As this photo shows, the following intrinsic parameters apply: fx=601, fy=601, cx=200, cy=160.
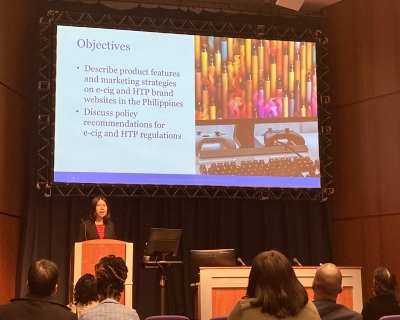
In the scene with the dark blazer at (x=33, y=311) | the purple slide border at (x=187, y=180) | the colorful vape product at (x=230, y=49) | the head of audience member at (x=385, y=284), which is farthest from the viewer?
the colorful vape product at (x=230, y=49)

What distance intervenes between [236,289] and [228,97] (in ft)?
8.50

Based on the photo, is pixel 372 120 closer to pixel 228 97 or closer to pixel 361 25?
pixel 361 25

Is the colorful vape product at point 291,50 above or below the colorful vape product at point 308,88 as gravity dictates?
above

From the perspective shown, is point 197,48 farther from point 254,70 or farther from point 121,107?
point 121,107

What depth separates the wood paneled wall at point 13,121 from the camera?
244 inches

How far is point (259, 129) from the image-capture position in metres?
7.16

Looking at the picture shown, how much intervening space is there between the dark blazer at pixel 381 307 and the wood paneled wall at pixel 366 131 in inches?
105

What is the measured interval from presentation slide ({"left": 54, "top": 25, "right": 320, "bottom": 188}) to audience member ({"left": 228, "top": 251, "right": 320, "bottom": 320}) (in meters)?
4.57

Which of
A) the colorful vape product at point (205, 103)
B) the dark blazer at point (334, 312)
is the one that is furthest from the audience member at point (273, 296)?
the colorful vape product at point (205, 103)

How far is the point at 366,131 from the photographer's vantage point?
7184 mm

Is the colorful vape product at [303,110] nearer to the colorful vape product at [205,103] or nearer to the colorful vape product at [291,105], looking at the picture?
the colorful vape product at [291,105]

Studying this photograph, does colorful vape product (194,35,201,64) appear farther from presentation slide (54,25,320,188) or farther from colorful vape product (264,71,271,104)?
colorful vape product (264,71,271,104)

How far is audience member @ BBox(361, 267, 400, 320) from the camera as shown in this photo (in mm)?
3984

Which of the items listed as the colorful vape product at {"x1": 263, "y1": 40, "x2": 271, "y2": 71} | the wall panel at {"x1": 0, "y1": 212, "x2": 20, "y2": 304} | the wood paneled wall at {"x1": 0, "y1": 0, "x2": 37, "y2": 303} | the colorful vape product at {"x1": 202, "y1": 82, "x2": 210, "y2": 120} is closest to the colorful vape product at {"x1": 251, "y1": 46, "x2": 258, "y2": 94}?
the colorful vape product at {"x1": 263, "y1": 40, "x2": 271, "y2": 71}
